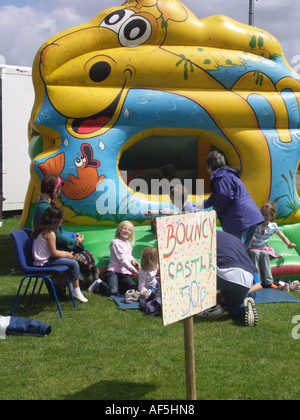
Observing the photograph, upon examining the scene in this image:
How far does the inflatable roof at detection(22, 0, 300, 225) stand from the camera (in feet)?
19.4

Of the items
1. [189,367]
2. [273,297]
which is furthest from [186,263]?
[273,297]

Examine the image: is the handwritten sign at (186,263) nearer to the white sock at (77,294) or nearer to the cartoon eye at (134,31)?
the white sock at (77,294)

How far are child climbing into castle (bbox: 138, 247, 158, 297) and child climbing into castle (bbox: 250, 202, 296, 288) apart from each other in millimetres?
1187

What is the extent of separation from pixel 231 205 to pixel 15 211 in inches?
363

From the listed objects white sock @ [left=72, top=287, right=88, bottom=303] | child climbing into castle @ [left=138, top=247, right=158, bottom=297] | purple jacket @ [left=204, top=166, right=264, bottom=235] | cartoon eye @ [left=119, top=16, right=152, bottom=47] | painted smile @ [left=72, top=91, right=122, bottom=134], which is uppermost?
cartoon eye @ [left=119, top=16, right=152, bottom=47]

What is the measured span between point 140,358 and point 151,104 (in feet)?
11.5

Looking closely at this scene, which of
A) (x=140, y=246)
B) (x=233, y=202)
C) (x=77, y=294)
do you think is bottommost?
(x=77, y=294)

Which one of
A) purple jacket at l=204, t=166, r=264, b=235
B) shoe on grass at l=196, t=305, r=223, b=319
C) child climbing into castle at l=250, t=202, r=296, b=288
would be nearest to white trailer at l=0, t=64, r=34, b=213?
child climbing into castle at l=250, t=202, r=296, b=288

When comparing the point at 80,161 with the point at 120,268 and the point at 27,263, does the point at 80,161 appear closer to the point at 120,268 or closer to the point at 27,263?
the point at 120,268

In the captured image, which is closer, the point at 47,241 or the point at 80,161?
the point at 47,241

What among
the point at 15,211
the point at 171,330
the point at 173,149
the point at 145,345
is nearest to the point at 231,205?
the point at 171,330

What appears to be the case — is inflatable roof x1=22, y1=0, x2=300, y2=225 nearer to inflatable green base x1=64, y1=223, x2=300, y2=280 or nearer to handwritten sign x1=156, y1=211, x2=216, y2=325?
inflatable green base x1=64, y1=223, x2=300, y2=280

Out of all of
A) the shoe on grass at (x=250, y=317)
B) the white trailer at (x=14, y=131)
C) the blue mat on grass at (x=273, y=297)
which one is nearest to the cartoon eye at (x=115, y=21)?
the blue mat on grass at (x=273, y=297)

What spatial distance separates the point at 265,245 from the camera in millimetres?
5730
